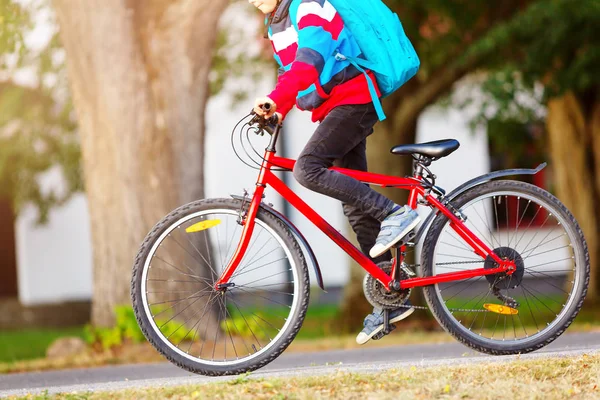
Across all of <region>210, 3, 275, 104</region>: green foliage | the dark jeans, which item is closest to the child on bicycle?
the dark jeans

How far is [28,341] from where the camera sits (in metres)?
12.9

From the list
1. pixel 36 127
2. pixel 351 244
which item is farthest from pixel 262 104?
pixel 36 127

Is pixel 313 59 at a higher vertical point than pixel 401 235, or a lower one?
higher

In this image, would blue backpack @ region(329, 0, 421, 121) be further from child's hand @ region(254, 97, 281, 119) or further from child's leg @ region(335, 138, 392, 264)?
child's hand @ region(254, 97, 281, 119)

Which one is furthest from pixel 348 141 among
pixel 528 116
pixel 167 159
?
pixel 528 116

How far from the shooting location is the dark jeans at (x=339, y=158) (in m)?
4.46

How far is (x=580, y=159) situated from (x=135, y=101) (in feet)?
24.9

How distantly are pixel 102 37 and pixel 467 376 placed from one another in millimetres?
4457

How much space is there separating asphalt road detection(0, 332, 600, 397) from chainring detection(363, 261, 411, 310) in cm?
32

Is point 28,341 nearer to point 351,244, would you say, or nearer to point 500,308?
point 351,244

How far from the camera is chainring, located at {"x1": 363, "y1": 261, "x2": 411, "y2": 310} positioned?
15.2ft

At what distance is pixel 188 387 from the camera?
4.20 metres

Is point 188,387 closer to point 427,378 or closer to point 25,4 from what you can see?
point 427,378

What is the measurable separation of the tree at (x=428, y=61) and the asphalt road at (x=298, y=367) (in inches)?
170
